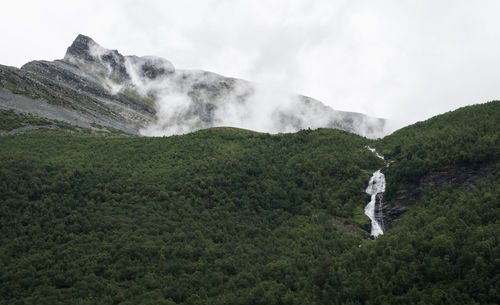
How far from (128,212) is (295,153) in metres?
54.6

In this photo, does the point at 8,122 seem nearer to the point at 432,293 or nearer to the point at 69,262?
the point at 69,262

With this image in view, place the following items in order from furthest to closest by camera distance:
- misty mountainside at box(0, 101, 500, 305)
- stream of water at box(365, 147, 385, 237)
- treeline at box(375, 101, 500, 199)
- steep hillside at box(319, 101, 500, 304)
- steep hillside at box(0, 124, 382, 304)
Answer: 1. stream of water at box(365, 147, 385, 237)
2. treeline at box(375, 101, 500, 199)
3. steep hillside at box(0, 124, 382, 304)
4. misty mountainside at box(0, 101, 500, 305)
5. steep hillside at box(319, 101, 500, 304)

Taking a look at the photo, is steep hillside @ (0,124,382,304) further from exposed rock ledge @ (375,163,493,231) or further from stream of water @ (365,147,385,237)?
exposed rock ledge @ (375,163,493,231)

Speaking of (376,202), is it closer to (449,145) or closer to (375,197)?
(375,197)

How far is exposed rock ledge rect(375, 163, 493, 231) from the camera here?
70.6 meters

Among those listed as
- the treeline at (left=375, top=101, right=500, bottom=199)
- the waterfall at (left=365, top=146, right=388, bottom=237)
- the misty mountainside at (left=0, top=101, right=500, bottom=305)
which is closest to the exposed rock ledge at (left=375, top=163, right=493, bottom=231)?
the misty mountainside at (left=0, top=101, right=500, bottom=305)

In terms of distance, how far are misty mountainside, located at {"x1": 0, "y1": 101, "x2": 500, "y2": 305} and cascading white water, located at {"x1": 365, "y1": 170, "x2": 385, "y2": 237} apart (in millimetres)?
1799

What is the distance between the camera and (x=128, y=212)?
7850 cm

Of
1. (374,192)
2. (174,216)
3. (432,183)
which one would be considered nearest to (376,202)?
(374,192)

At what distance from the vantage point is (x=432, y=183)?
7619cm

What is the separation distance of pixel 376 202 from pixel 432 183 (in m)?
13.7

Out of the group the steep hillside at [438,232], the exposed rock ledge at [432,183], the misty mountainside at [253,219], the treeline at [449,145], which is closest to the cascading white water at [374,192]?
the exposed rock ledge at [432,183]

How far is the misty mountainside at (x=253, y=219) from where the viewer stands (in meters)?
52.1

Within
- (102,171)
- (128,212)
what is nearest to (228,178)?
(128,212)
